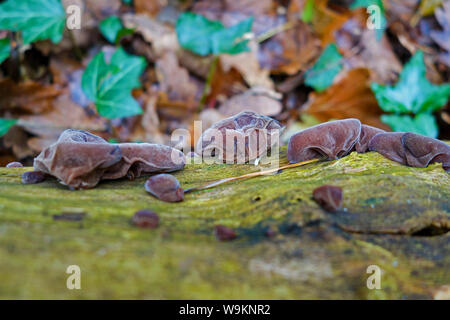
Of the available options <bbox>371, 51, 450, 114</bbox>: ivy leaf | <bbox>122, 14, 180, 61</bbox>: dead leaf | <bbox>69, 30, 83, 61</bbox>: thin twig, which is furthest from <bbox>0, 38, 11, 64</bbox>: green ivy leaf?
<bbox>371, 51, 450, 114</bbox>: ivy leaf

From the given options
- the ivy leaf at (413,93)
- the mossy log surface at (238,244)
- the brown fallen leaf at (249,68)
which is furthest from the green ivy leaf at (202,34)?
the mossy log surface at (238,244)

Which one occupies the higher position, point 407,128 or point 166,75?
point 166,75

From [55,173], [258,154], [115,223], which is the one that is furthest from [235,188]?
[55,173]

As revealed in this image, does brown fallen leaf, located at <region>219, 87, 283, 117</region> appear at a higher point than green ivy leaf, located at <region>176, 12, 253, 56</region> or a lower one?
lower

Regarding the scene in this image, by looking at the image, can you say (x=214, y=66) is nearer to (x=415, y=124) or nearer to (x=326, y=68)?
(x=326, y=68)

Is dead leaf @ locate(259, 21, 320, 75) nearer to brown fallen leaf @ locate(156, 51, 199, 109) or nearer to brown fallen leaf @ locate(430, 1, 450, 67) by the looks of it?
brown fallen leaf @ locate(156, 51, 199, 109)
